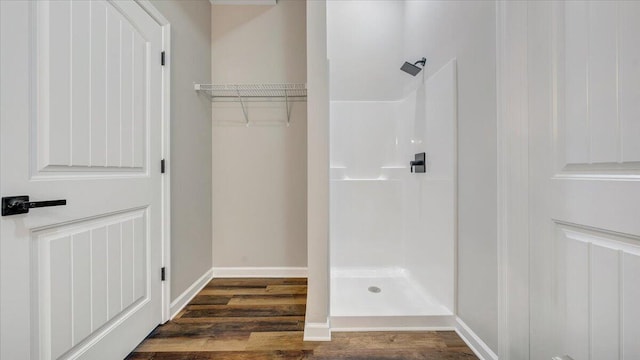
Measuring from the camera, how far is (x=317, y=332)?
149 cm

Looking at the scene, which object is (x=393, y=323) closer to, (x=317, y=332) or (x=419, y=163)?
(x=317, y=332)

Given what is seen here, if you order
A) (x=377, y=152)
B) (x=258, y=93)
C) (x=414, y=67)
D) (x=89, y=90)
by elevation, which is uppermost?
(x=414, y=67)

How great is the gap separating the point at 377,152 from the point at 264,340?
1.99 metres

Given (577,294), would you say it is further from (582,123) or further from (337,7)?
(337,7)

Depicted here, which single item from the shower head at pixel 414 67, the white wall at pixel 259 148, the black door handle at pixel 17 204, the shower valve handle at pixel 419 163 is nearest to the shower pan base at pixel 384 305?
the white wall at pixel 259 148

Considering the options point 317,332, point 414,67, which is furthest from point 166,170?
point 414,67

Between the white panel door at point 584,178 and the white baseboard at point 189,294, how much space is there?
6.78 ft

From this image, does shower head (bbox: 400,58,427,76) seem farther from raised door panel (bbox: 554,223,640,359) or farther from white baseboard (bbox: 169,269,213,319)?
white baseboard (bbox: 169,269,213,319)

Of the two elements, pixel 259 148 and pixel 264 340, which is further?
pixel 259 148

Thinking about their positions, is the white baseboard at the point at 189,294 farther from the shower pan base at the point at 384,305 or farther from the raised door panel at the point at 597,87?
the raised door panel at the point at 597,87

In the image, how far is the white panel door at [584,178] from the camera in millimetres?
775

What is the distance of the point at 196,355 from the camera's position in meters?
1.37

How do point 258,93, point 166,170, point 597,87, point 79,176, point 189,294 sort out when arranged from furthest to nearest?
1. point 258,93
2. point 189,294
3. point 166,170
4. point 79,176
5. point 597,87

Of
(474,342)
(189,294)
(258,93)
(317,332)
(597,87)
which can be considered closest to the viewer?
(597,87)
